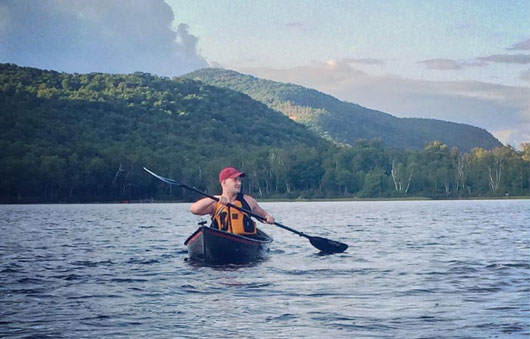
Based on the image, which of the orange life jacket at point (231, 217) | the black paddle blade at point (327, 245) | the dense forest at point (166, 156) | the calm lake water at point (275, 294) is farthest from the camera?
the dense forest at point (166, 156)

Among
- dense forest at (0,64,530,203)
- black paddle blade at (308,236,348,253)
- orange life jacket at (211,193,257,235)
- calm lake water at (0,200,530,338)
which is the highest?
dense forest at (0,64,530,203)

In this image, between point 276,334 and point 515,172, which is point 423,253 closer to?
point 276,334

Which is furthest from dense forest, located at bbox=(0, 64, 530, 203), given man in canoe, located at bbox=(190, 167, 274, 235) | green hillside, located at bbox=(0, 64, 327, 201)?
man in canoe, located at bbox=(190, 167, 274, 235)

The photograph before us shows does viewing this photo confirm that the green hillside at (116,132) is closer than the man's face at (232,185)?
No

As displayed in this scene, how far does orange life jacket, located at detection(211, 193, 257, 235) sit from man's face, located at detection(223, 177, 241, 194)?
0.57 meters

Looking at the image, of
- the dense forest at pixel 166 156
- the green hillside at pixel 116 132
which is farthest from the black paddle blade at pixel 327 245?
the green hillside at pixel 116 132

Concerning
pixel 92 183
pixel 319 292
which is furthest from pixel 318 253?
pixel 92 183

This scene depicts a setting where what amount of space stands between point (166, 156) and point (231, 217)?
111483 millimetres

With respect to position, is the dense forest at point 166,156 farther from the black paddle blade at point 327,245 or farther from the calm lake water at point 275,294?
the black paddle blade at point 327,245

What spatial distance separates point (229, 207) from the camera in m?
20.0

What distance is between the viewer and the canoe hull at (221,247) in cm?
1961

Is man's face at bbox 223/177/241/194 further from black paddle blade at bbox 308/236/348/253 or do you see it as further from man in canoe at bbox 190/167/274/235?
black paddle blade at bbox 308/236/348/253

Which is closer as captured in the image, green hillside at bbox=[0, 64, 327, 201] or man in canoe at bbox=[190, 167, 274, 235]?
man in canoe at bbox=[190, 167, 274, 235]

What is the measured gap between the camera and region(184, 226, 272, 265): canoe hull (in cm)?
1961
